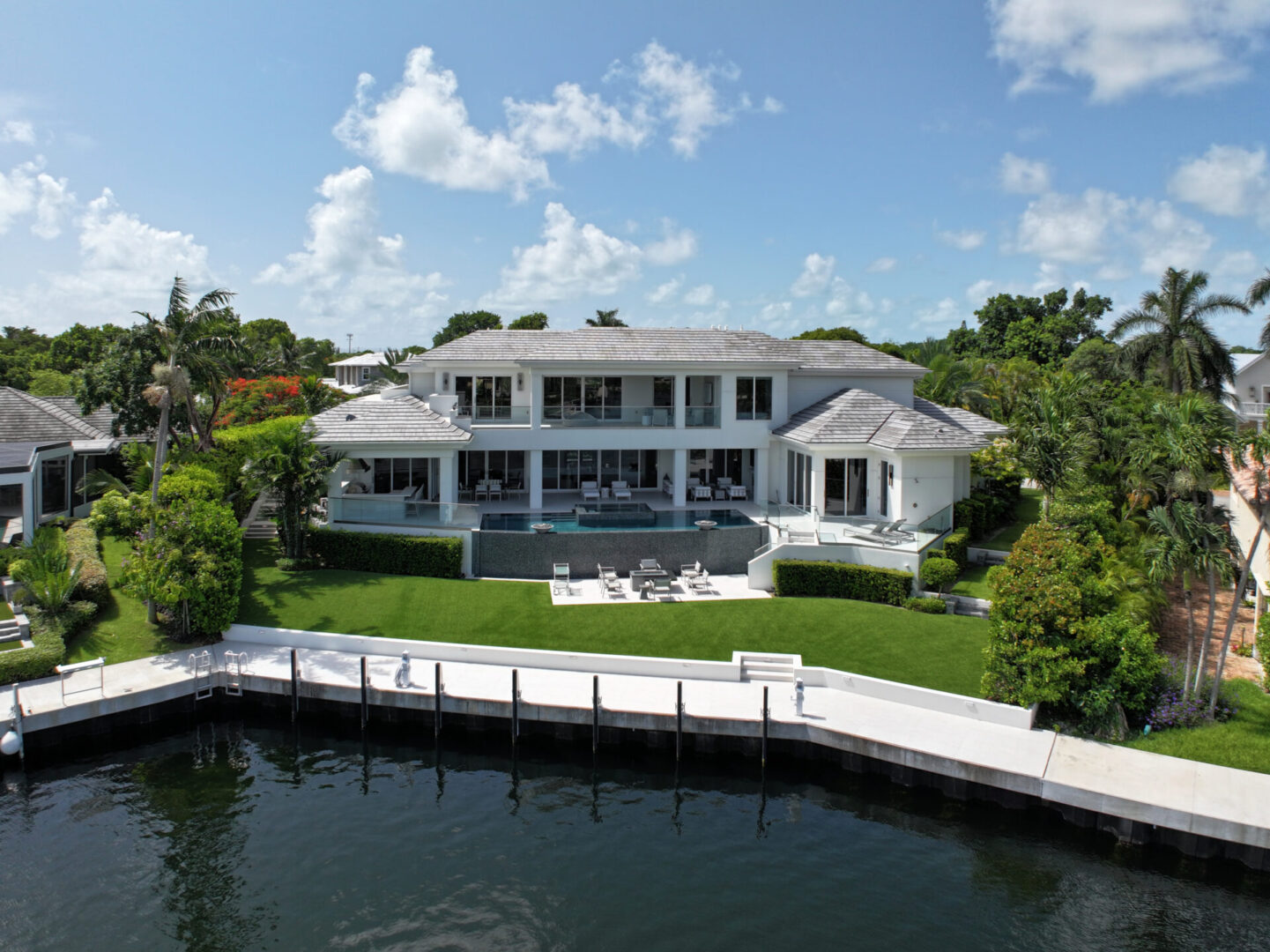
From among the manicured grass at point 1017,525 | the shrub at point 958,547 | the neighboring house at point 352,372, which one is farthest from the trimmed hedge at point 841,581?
the neighboring house at point 352,372

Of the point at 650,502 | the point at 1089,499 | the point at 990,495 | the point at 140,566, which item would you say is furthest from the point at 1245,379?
the point at 140,566

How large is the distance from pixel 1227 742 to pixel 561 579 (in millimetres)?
19026

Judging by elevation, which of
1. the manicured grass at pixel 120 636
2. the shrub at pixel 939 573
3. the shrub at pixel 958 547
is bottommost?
the manicured grass at pixel 120 636

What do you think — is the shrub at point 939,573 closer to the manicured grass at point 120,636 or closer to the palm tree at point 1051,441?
the palm tree at point 1051,441

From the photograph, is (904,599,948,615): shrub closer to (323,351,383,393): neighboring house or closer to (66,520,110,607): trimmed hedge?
(66,520,110,607): trimmed hedge

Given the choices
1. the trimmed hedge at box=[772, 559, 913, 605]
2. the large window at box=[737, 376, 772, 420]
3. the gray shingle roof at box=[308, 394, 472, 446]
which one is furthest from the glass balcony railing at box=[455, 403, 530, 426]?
the trimmed hedge at box=[772, 559, 913, 605]

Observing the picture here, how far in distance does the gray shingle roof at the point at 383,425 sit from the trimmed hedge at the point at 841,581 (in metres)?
12.6

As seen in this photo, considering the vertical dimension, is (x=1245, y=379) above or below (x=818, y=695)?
above

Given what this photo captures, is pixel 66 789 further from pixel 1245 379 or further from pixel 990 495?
pixel 1245 379

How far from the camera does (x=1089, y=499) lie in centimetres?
2708

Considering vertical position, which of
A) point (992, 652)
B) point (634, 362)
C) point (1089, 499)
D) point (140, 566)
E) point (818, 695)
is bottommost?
point (818, 695)

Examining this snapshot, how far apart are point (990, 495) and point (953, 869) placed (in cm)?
2080

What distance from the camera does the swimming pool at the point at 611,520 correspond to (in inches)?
1214

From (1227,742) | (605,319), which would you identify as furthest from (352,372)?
(1227,742)
